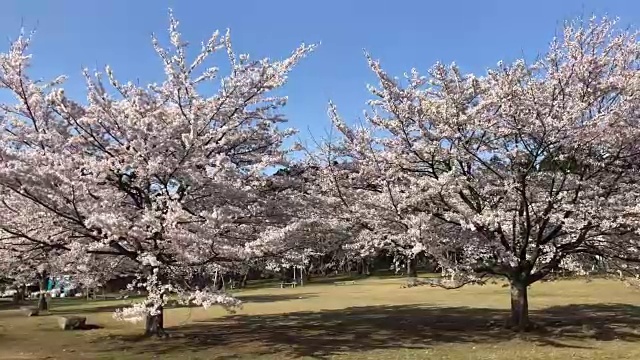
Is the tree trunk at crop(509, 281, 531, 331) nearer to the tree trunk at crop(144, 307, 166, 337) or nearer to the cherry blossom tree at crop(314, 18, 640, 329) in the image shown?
the cherry blossom tree at crop(314, 18, 640, 329)

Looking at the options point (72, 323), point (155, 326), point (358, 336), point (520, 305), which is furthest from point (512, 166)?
point (72, 323)

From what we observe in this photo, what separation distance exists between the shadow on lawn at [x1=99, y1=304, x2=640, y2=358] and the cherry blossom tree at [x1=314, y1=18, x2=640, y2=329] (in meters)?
1.64

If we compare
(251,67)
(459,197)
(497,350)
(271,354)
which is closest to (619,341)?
(497,350)

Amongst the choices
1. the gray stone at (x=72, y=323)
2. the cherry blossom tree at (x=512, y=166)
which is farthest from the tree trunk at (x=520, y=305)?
the gray stone at (x=72, y=323)

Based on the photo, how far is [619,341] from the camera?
13.9 m

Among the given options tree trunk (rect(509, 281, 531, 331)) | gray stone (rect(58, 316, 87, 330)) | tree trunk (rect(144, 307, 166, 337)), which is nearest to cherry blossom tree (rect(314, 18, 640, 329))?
tree trunk (rect(509, 281, 531, 331))

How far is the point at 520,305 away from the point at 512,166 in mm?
3891

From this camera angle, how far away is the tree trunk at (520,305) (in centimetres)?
1556

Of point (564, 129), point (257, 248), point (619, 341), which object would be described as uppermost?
point (564, 129)

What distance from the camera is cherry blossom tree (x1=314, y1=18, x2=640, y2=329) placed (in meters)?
13.6

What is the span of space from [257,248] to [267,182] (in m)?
3.54

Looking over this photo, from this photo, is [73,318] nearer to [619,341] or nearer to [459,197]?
[459,197]

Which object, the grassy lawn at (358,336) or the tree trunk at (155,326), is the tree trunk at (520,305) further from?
the tree trunk at (155,326)

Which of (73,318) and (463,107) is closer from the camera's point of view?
(463,107)
